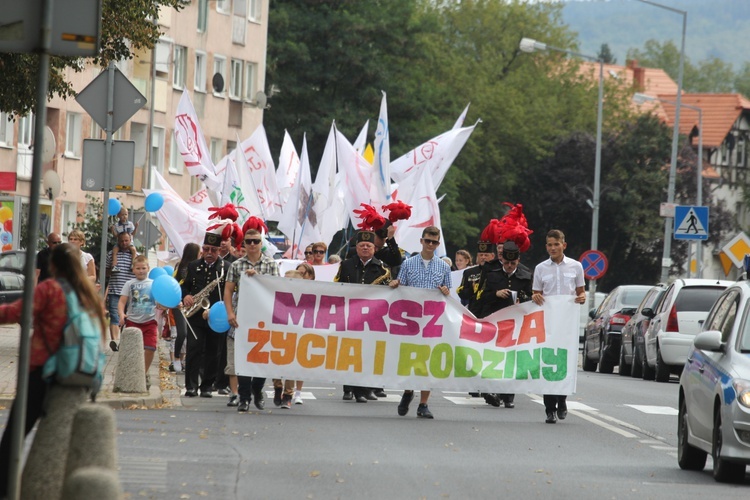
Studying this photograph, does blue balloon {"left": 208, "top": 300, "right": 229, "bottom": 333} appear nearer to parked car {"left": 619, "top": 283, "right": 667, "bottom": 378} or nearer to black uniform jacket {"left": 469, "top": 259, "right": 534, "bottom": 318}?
black uniform jacket {"left": 469, "top": 259, "right": 534, "bottom": 318}

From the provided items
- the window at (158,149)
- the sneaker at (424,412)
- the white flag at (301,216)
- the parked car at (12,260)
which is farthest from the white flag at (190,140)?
the window at (158,149)

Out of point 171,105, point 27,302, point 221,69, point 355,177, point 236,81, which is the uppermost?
point 221,69

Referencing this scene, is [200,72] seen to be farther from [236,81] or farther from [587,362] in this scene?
[587,362]

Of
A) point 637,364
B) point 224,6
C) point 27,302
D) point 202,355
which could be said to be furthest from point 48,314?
point 224,6

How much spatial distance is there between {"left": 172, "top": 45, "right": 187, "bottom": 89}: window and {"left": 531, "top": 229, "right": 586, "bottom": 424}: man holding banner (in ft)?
159

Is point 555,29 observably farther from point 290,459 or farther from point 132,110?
point 290,459

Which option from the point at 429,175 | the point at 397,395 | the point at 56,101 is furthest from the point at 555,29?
the point at 397,395

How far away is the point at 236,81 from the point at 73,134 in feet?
45.1

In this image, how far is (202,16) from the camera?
6788cm

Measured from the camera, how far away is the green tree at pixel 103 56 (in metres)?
24.2

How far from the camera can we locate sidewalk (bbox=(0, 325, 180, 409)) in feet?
56.2

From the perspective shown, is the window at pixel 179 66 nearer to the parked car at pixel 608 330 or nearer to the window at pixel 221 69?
the window at pixel 221 69

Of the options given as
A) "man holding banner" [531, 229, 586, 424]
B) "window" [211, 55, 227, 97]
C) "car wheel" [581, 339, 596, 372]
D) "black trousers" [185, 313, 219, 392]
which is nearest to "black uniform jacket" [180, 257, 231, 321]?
"black trousers" [185, 313, 219, 392]

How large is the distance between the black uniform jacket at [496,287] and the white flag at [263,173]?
17085mm
